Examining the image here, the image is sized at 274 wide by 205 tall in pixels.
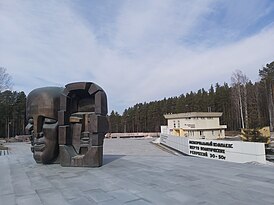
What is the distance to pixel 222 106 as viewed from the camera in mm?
57219

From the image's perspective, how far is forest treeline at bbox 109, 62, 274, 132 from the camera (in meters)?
37.5

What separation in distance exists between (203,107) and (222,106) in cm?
435

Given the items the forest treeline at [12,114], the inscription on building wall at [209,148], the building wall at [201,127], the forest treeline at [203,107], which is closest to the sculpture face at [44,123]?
the inscription on building wall at [209,148]

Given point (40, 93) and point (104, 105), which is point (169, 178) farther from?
point (40, 93)

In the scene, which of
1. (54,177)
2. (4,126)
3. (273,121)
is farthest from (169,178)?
(4,126)

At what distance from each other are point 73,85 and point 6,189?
4.69 meters

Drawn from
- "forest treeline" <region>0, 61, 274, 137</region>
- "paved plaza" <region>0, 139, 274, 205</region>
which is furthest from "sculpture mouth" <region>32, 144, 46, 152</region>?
"forest treeline" <region>0, 61, 274, 137</region>

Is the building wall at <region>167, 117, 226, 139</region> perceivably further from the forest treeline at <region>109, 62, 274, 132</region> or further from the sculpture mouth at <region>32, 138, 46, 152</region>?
the sculpture mouth at <region>32, 138, 46, 152</region>

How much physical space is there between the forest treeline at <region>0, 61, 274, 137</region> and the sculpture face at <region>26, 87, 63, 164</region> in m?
14.2

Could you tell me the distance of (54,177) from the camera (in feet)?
23.4

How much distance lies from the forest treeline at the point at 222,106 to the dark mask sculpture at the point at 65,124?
13186 millimetres

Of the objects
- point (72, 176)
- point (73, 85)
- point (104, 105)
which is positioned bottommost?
point (72, 176)

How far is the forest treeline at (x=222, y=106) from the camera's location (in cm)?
3751

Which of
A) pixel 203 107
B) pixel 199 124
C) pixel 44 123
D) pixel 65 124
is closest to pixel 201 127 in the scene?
pixel 199 124
